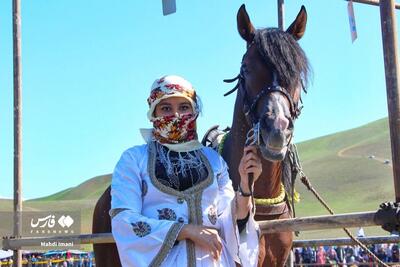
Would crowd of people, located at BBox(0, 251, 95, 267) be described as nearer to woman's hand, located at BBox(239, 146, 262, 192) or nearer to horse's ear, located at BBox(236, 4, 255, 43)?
horse's ear, located at BBox(236, 4, 255, 43)

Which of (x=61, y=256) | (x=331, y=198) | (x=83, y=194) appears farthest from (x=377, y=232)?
(x=83, y=194)

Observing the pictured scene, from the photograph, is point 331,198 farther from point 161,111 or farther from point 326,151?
point 161,111

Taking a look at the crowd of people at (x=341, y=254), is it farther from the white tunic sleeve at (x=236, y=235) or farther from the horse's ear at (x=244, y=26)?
the white tunic sleeve at (x=236, y=235)

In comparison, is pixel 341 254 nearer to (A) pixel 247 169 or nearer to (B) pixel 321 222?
(B) pixel 321 222

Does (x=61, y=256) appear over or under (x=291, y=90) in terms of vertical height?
under

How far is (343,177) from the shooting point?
249ft

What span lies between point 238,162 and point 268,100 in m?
0.58

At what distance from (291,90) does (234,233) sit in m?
1.12

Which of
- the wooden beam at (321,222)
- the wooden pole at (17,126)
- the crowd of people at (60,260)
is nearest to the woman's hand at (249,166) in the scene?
the wooden beam at (321,222)

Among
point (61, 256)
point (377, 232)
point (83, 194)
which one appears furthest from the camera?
point (83, 194)

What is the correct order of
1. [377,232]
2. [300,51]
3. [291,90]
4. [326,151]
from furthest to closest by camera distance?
1. [326,151]
2. [377,232]
3. [300,51]
4. [291,90]

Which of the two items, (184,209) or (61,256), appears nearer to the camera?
(184,209)

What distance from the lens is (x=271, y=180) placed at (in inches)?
138

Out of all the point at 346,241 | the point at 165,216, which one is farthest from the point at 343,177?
the point at 165,216
